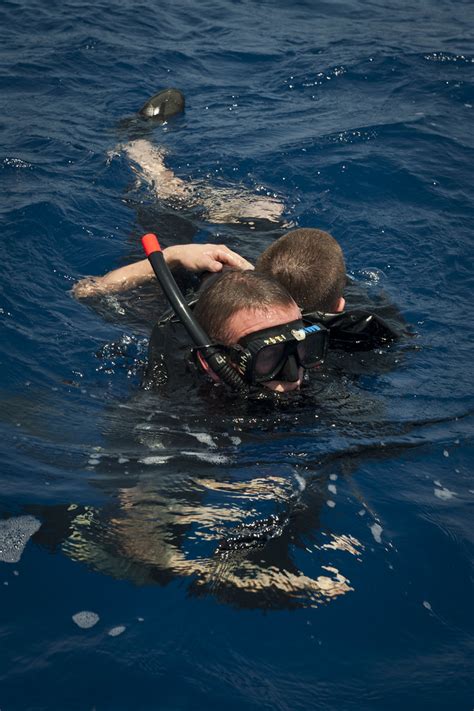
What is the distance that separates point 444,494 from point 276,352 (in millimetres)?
961

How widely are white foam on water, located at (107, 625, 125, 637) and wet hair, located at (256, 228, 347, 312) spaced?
2.14 metres

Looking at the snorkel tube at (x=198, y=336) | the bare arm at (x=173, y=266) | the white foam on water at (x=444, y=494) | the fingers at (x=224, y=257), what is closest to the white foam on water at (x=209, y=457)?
the snorkel tube at (x=198, y=336)

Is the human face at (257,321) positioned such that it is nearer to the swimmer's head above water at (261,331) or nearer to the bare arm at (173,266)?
the swimmer's head above water at (261,331)

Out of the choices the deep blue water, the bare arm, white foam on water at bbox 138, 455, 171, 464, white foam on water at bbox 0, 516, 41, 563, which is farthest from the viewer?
the bare arm

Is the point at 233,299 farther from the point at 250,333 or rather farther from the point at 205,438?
the point at 205,438

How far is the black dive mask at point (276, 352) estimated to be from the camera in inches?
148

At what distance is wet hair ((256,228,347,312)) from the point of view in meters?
4.45

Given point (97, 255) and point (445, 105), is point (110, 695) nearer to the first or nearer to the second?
point (97, 255)

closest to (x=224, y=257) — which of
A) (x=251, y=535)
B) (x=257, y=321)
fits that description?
(x=257, y=321)

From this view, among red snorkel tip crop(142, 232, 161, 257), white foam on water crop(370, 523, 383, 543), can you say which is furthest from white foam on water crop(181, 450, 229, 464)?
red snorkel tip crop(142, 232, 161, 257)

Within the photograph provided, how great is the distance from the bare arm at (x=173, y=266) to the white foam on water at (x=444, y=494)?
166cm

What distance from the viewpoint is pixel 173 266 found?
4.96m

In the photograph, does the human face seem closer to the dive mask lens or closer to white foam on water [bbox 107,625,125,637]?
the dive mask lens

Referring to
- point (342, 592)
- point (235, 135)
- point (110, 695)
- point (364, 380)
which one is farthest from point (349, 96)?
point (110, 695)
